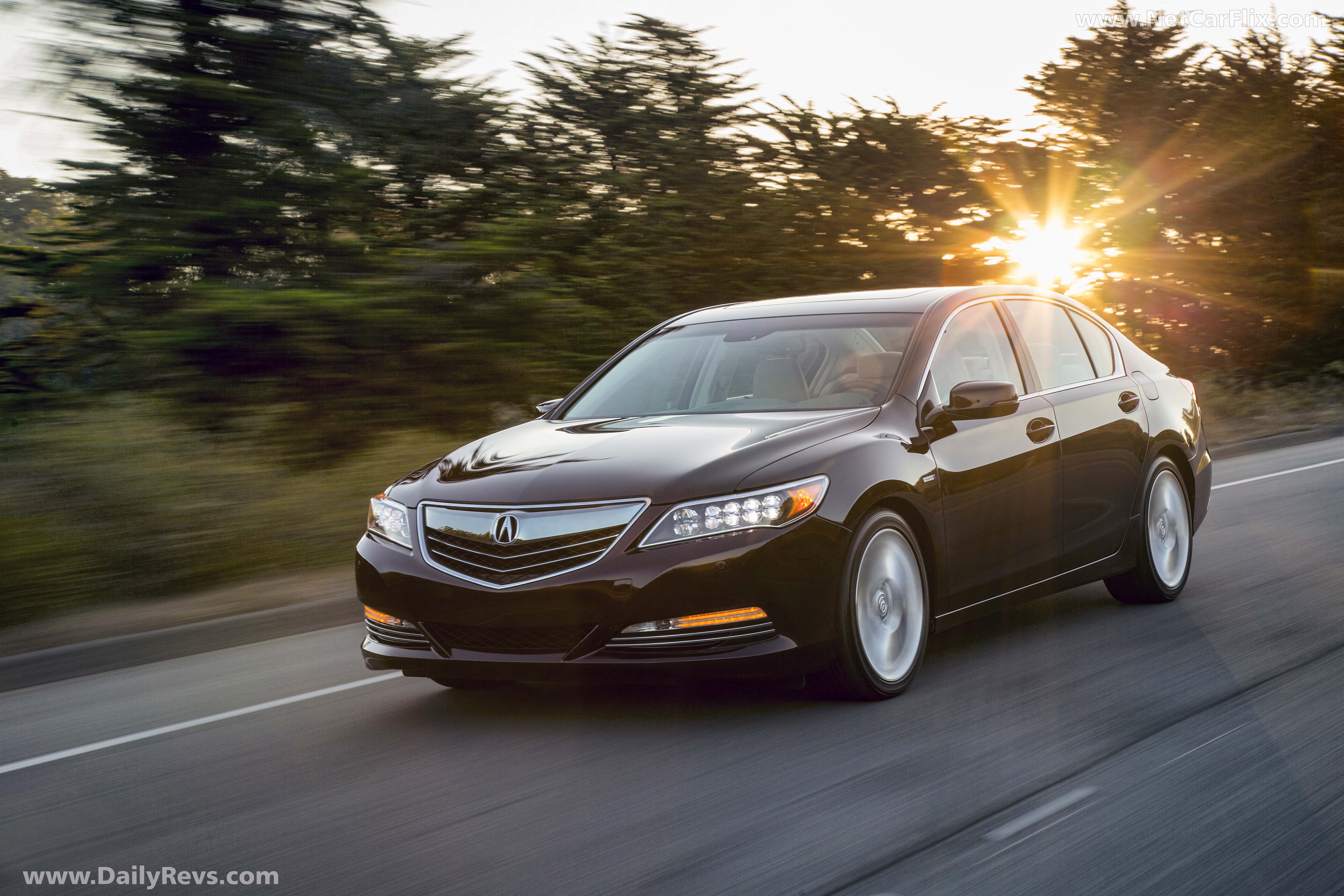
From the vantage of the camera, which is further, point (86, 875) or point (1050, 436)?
point (1050, 436)

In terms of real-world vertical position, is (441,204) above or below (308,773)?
above

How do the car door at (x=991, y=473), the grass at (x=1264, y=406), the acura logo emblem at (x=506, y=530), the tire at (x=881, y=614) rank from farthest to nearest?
1. the grass at (x=1264, y=406)
2. the car door at (x=991, y=473)
3. the tire at (x=881, y=614)
4. the acura logo emblem at (x=506, y=530)

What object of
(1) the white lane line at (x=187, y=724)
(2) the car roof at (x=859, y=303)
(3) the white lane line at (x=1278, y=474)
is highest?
(2) the car roof at (x=859, y=303)

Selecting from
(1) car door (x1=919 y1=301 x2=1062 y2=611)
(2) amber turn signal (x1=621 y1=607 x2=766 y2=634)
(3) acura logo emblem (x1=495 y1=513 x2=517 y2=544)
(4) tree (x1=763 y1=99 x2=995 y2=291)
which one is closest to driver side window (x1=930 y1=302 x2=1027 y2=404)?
(1) car door (x1=919 y1=301 x2=1062 y2=611)

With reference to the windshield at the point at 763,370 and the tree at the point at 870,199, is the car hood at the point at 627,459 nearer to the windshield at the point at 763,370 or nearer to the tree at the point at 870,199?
the windshield at the point at 763,370

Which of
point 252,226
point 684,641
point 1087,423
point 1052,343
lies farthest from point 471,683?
point 252,226

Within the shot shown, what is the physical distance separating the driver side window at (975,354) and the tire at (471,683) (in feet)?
7.14

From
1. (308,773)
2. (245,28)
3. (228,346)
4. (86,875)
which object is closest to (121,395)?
(228,346)

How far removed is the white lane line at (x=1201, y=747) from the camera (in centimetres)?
439

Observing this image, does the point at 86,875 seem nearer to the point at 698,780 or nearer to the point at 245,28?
the point at 698,780

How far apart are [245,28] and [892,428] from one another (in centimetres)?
663

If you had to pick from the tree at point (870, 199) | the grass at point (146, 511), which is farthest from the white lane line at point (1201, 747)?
the tree at point (870, 199)

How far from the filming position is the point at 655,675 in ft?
16.0

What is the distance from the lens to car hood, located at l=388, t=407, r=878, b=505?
4930mm
